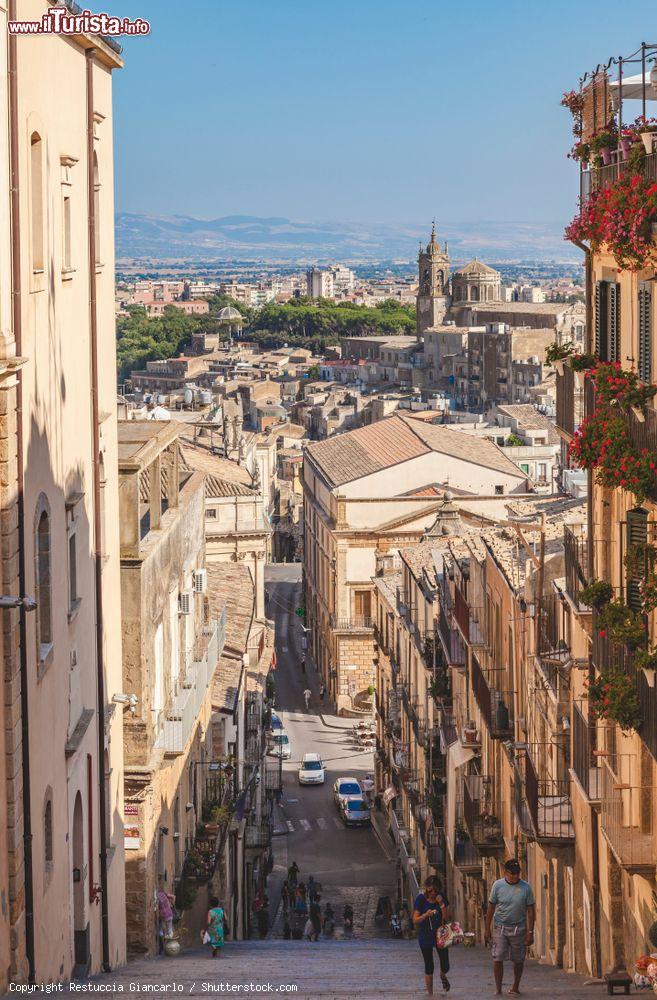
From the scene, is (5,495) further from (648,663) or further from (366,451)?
(366,451)

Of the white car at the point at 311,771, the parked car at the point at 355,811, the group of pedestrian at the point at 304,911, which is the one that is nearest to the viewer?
the group of pedestrian at the point at 304,911

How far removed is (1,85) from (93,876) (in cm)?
868

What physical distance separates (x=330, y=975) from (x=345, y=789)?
30.3 m

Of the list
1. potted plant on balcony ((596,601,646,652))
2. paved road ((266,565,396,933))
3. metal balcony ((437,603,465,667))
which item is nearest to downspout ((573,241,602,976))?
potted plant on balcony ((596,601,646,652))

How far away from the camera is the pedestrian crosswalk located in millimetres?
44344

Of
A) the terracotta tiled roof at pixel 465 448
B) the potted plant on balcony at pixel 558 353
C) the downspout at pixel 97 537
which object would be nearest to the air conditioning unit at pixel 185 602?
the downspout at pixel 97 537

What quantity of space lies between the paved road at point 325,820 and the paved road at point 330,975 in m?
16.1

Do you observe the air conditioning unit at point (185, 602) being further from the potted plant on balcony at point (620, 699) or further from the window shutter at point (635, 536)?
the potted plant on balcony at point (620, 699)

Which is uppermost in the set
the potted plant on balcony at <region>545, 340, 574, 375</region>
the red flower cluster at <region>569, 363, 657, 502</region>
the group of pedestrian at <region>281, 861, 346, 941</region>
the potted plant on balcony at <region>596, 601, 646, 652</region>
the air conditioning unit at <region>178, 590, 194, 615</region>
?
the potted plant on balcony at <region>545, 340, 574, 375</region>

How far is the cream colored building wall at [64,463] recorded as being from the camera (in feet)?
47.3

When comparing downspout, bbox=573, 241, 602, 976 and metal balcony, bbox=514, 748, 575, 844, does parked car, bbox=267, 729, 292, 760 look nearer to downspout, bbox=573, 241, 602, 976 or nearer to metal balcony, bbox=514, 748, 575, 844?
metal balcony, bbox=514, 748, 575, 844

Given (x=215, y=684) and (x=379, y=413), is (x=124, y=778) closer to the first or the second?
(x=215, y=684)

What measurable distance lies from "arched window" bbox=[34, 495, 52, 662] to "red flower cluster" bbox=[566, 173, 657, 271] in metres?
5.43

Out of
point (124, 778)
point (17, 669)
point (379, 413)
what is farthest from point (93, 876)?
point (379, 413)
